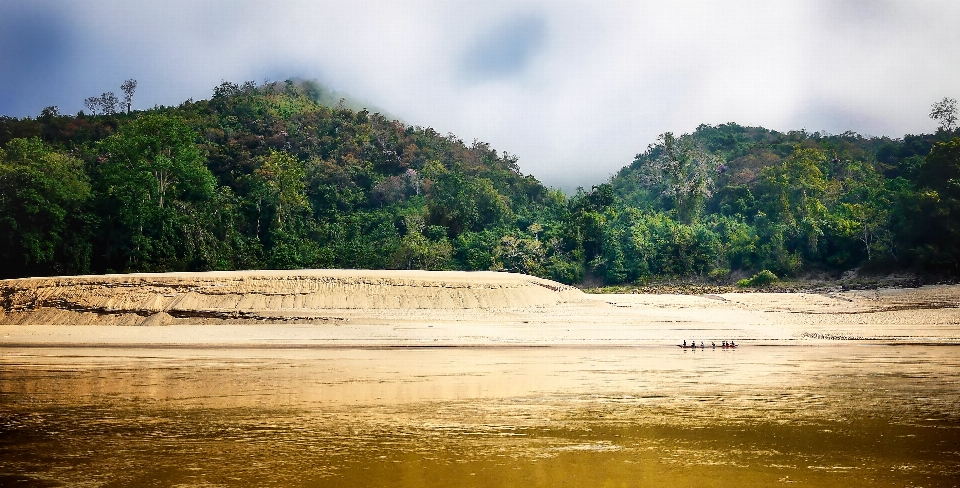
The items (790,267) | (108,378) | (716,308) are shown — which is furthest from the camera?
(790,267)

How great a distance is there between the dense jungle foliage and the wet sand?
68.1 feet

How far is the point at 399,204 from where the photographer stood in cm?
6400

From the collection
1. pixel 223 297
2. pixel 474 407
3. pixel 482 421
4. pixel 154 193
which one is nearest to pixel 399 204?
pixel 154 193

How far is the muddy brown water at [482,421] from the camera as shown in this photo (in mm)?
8250

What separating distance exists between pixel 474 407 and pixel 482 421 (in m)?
1.12

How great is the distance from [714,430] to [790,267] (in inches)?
1783

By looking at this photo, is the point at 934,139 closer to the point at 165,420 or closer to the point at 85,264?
the point at 85,264

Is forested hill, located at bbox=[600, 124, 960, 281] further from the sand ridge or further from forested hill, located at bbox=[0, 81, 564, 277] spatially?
the sand ridge

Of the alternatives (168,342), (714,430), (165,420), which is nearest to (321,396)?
(165,420)

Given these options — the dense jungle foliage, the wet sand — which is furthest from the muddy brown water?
the dense jungle foliage

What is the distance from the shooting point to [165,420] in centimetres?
1126

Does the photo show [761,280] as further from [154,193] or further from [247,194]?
[154,193]

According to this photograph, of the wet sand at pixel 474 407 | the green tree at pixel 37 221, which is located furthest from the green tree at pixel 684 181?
the green tree at pixel 37 221

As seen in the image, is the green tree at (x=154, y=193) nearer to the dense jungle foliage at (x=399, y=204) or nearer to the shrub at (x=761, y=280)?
the dense jungle foliage at (x=399, y=204)
